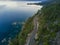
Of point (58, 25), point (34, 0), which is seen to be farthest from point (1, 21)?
point (58, 25)

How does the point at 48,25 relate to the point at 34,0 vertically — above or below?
above

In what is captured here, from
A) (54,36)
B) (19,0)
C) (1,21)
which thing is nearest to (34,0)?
(19,0)

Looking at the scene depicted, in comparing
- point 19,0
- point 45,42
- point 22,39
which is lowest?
point 19,0

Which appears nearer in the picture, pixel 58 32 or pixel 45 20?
pixel 58 32

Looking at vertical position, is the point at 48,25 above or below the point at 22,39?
above

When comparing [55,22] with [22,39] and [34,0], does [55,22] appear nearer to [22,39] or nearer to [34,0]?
[22,39]

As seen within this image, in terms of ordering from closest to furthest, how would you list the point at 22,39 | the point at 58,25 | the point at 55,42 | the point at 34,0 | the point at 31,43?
1. the point at 55,42
2. the point at 58,25
3. the point at 31,43
4. the point at 22,39
5. the point at 34,0

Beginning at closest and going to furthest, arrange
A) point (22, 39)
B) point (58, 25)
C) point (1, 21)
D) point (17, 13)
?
point (58, 25) < point (22, 39) < point (1, 21) < point (17, 13)

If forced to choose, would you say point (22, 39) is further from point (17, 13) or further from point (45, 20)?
point (17, 13)

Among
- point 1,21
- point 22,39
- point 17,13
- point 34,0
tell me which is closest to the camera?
point 22,39
